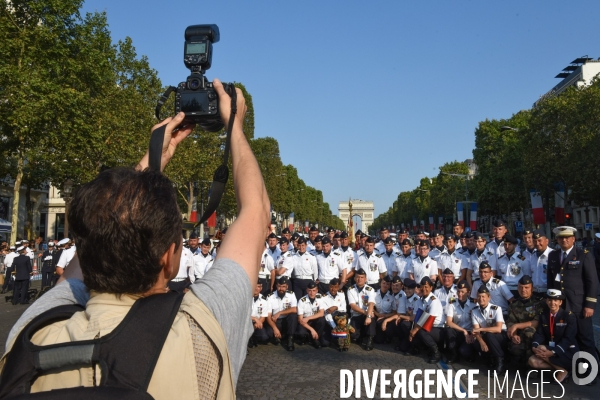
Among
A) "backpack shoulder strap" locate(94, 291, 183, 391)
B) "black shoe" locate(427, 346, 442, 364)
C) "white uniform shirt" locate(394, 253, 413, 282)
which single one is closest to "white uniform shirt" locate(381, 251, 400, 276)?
"white uniform shirt" locate(394, 253, 413, 282)

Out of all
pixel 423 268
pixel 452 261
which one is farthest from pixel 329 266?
pixel 452 261

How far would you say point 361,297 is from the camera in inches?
460

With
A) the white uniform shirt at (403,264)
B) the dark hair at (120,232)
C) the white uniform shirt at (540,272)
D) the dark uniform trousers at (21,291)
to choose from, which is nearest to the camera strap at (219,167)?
the dark hair at (120,232)

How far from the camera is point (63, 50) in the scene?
2255 centimetres

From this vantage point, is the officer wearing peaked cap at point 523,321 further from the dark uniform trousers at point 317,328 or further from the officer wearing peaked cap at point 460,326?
the dark uniform trousers at point 317,328

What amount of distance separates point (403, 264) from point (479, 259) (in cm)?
211

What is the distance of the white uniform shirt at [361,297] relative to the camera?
1155 cm

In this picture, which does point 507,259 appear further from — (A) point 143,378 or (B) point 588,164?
(B) point 588,164

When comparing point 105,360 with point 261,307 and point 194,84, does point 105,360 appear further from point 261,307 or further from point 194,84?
point 261,307

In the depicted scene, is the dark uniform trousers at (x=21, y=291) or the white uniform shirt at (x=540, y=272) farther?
the dark uniform trousers at (x=21, y=291)

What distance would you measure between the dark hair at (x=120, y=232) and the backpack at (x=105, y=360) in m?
0.16

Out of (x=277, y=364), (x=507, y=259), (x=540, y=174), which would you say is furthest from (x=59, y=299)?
(x=540, y=174)

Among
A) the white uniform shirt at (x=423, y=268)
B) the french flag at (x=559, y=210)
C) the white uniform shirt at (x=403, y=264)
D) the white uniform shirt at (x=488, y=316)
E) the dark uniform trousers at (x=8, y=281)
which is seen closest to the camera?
the white uniform shirt at (x=488, y=316)

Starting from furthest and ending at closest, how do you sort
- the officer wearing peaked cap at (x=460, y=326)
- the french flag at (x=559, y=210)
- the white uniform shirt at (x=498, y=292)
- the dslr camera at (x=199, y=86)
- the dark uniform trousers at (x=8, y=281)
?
the french flag at (x=559, y=210) < the dark uniform trousers at (x=8, y=281) < the white uniform shirt at (x=498, y=292) < the officer wearing peaked cap at (x=460, y=326) < the dslr camera at (x=199, y=86)
